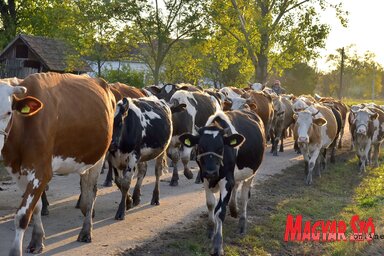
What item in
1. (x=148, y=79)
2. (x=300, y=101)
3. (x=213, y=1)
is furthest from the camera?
(x=148, y=79)

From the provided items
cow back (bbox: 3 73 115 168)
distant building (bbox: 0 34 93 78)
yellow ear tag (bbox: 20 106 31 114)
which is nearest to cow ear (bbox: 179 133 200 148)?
cow back (bbox: 3 73 115 168)

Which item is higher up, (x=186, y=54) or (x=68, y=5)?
(x=68, y=5)

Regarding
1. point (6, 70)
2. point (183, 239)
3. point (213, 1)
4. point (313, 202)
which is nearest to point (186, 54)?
point (213, 1)

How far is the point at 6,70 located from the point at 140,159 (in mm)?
32150

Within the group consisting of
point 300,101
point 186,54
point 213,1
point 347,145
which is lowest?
point 347,145

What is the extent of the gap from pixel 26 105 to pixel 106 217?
3723 mm

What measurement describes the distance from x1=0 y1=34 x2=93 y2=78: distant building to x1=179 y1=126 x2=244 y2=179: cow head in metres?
29.6

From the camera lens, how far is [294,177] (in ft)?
48.0

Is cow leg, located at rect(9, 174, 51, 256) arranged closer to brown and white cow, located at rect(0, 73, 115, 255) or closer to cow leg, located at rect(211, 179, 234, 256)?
brown and white cow, located at rect(0, 73, 115, 255)

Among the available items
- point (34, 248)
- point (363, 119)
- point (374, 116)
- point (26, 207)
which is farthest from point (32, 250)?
point (374, 116)

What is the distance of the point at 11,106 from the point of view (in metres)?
5.86

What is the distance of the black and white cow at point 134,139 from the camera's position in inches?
352

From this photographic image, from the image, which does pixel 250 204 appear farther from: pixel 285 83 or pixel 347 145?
pixel 285 83

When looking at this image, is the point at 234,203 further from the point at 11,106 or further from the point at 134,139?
the point at 11,106
